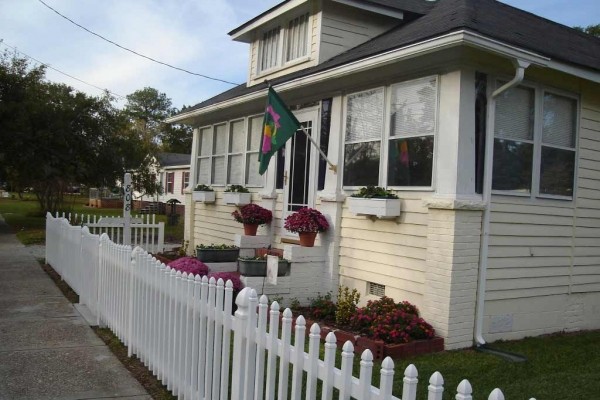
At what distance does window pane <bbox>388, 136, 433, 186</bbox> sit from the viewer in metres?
6.60

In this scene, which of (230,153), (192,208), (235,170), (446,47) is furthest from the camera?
(192,208)

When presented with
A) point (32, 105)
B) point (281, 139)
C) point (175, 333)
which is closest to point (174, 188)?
point (32, 105)

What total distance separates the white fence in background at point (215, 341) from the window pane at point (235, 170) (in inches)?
179

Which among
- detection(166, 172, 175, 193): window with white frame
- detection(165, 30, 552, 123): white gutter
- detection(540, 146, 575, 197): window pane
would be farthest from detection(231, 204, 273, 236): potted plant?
detection(166, 172, 175, 193): window with white frame

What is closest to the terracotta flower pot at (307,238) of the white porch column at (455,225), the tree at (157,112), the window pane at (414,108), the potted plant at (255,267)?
the potted plant at (255,267)

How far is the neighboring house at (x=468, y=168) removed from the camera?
6176 mm

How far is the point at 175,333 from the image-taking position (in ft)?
14.3

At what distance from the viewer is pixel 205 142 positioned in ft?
42.1

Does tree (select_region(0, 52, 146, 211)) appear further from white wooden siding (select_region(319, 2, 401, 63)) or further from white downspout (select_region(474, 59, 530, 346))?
white downspout (select_region(474, 59, 530, 346))

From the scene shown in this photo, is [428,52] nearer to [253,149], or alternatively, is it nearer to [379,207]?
[379,207]

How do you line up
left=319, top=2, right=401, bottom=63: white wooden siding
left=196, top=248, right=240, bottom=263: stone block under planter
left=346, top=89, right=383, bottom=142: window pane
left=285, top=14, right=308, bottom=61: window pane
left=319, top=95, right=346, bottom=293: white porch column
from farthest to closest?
left=285, top=14, right=308, bottom=61: window pane
left=319, top=2, right=401, bottom=63: white wooden siding
left=196, top=248, right=240, bottom=263: stone block under planter
left=319, top=95, right=346, bottom=293: white porch column
left=346, top=89, right=383, bottom=142: window pane

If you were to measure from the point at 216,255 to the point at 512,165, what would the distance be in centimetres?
481

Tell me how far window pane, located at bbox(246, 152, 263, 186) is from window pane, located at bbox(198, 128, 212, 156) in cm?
204

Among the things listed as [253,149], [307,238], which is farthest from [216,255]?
[253,149]
